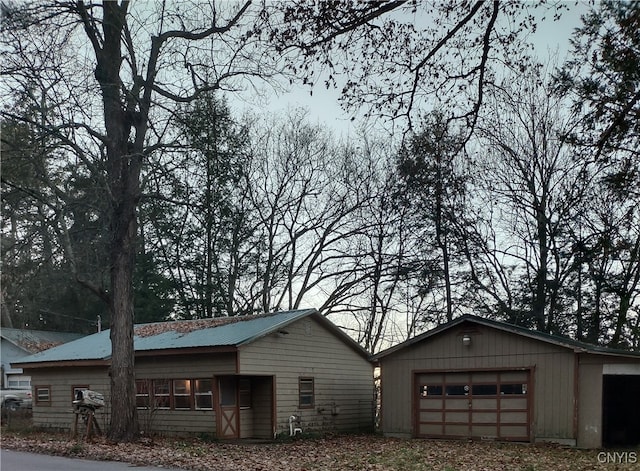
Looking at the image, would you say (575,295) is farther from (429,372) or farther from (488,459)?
(488,459)

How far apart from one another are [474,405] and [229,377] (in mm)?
7236

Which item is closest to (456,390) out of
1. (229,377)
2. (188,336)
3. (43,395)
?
(229,377)

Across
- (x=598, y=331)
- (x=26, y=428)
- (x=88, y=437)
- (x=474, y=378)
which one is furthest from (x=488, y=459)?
(x=26, y=428)

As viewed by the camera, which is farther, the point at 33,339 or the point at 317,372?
the point at 33,339

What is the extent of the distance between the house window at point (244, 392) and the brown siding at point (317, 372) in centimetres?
100

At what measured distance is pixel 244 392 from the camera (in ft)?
66.9

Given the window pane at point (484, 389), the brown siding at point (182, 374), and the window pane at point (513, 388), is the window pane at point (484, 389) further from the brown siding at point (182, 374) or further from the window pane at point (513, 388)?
the brown siding at point (182, 374)

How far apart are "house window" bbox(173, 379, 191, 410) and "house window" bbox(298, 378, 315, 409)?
11.4ft

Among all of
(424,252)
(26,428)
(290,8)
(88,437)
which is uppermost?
(290,8)

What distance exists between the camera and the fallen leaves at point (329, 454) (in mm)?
13008

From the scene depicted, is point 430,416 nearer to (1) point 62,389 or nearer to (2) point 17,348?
(1) point 62,389

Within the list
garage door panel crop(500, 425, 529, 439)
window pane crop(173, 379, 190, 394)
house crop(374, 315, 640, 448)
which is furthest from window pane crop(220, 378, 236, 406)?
garage door panel crop(500, 425, 529, 439)

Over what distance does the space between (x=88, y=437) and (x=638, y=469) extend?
41.8ft

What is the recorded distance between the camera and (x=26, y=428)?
23094 millimetres
